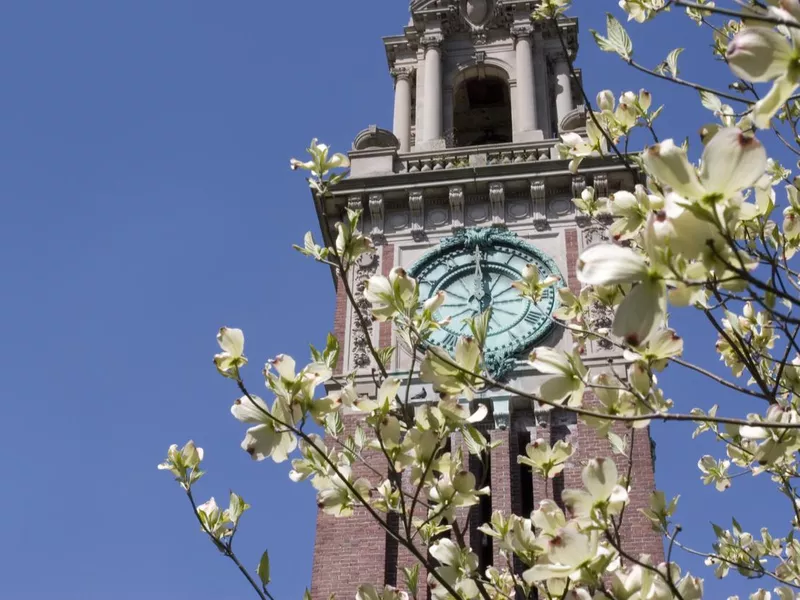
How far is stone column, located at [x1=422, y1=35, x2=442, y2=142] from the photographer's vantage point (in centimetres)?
2184

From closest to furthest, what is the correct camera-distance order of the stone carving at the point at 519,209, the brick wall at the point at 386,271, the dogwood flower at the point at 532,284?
the dogwood flower at the point at 532,284, the brick wall at the point at 386,271, the stone carving at the point at 519,209

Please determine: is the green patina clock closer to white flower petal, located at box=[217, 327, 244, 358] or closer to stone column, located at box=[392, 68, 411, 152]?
stone column, located at box=[392, 68, 411, 152]

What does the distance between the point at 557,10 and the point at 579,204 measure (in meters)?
1.32

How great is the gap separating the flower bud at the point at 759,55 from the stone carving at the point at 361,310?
1223 centimetres

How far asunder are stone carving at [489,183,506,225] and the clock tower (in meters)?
0.03

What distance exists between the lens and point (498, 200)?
62.6 feet

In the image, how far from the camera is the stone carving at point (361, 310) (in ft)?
54.8

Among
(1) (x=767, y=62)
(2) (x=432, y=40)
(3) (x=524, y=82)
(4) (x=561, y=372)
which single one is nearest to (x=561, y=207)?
(3) (x=524, y=82)

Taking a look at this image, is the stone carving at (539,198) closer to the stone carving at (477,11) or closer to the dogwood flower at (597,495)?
the stone carving at (477,11)

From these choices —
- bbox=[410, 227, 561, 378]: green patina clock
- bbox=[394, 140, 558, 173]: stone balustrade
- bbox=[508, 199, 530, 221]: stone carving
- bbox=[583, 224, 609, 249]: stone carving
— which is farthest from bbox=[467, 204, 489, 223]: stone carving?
bbox=[583, 224, 609, 249]: stone carving

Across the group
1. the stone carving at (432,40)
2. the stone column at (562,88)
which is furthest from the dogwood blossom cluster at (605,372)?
the stone carving at (432,40)

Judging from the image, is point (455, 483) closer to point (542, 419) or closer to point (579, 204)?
point (579, 204)

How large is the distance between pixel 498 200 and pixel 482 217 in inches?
16.5

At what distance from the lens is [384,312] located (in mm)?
5012
